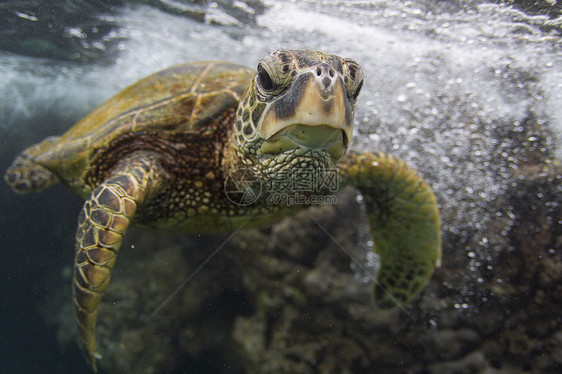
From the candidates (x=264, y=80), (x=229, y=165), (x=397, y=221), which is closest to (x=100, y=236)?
(x=229, y=165)

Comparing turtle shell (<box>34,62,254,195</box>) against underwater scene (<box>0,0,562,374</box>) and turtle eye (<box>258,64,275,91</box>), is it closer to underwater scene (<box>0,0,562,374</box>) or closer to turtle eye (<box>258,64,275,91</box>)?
turtle eye (<box>258,64,275,91</box>)

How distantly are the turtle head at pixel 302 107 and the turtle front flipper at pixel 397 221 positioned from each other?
1.11 m

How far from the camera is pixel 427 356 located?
10.2ft

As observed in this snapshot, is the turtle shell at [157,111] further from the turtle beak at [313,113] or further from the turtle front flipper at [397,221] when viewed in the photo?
the turtle front flipper at [397,221]

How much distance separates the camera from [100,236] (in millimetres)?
1992

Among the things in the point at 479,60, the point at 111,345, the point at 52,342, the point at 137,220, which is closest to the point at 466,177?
the point at 479,60

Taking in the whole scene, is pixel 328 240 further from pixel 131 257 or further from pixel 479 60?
pixel 479 60

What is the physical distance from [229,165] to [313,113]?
1021 mm

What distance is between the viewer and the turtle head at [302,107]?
4.93 ft

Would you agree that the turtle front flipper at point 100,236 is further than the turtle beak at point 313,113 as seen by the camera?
Yes

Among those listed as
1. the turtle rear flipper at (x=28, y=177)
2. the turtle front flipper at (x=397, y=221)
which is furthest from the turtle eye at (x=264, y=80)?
the turtle rear flipper at (x=28, y=177)

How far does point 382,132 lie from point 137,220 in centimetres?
354

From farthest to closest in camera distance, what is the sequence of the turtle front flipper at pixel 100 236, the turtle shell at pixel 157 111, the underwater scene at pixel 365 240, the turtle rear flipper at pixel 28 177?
the turtle rear flipper at pixel 28 177 < the underwater scene at pixel 365 240 < the turtle shell at pixel 157 111 < the turtle front flipper at pixel 100 236

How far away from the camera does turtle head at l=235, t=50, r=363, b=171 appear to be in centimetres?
150
